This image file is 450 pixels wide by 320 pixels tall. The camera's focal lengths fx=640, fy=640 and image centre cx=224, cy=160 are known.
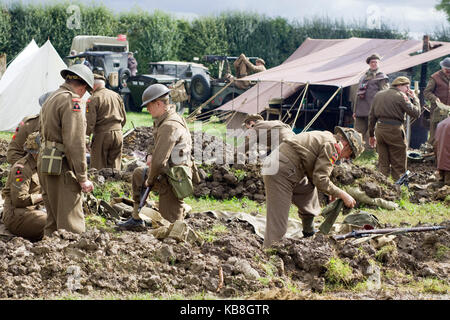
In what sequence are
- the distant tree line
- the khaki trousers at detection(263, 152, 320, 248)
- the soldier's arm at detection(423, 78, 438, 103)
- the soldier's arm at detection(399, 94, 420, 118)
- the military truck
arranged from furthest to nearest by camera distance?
the distant tree line, the military truck, the soldier's arm at detection(423, 78, 438, 103), the soldier's arm at detection(399, 94, 420, 118), the khaki trousers at detection(263, 152, 320, 248)

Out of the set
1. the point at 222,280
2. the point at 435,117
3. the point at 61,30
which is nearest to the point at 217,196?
the point at 222,280

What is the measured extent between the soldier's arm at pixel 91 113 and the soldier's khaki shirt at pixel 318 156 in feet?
13.6

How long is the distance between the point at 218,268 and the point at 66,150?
1.90 meters

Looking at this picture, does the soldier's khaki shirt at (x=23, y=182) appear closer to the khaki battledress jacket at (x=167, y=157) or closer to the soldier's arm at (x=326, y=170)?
the khaki battledress jacket at (x=167, y=157)

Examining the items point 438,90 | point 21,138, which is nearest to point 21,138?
point 21,138

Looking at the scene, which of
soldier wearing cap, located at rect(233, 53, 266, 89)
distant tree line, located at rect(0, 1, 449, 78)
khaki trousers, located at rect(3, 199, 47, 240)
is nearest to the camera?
khaki trousers, located at rect(3, 199, 47, 240)

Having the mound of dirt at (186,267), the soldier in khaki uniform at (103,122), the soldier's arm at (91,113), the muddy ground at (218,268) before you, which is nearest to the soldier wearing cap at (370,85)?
the soldier in khaki uniform at (103,122)

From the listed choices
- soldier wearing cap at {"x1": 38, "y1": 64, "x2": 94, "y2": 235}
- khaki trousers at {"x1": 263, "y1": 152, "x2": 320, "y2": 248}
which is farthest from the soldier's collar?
soldier wearing cap at {"x1": 38, "y1": 64, "x2": 94, "y2": 235}

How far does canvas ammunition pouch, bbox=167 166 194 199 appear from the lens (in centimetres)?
675

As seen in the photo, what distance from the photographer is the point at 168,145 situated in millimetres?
6660

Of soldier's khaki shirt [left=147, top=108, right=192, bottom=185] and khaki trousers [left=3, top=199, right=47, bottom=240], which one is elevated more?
soldier's khaki shirt [left=147, top=108, right=192, bottom=185]

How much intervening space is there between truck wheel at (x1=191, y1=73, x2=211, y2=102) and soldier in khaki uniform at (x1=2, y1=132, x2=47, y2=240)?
521 inches

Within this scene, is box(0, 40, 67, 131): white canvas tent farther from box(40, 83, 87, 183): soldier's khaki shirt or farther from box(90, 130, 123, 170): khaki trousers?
box(40, 83, 87, 183): soldier's khaki shirt

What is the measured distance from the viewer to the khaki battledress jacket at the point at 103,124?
9562 mm
